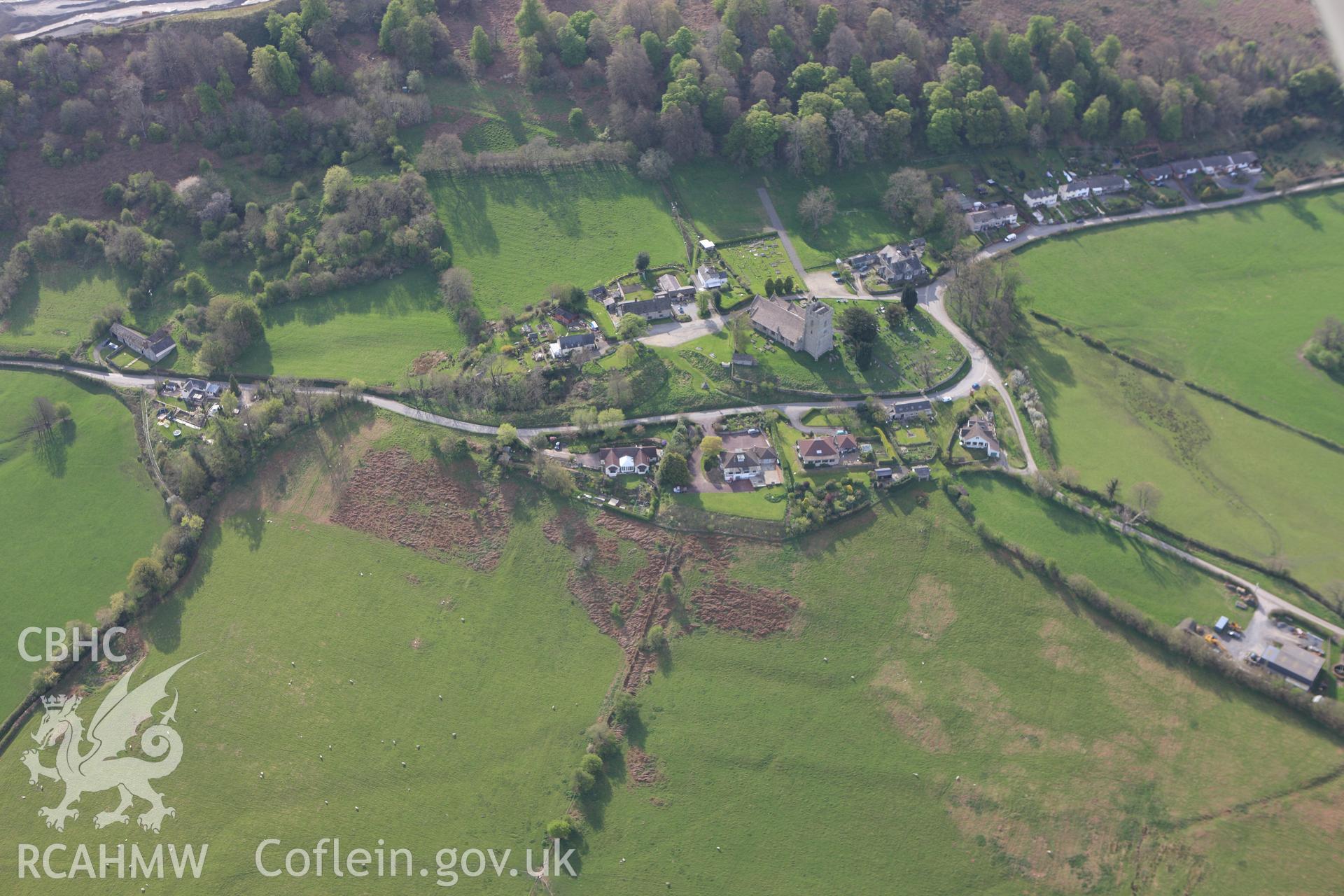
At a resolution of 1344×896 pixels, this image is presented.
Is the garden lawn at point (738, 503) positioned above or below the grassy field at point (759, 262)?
below

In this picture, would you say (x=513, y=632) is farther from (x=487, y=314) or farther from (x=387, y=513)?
(x=487, y=314)

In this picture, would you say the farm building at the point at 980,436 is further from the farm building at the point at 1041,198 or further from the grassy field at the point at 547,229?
the farm building at the point at 1041,198

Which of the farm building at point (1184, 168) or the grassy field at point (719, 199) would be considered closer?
the grassy field at point (719, 199)

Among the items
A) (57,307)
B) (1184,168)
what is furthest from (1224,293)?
(57,307)

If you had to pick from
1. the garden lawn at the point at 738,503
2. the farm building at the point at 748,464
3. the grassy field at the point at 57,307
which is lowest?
the garden lawn at the point at 738,503

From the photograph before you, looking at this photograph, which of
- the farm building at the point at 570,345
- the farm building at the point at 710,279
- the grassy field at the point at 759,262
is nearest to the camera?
the farm building at the point at 570,345

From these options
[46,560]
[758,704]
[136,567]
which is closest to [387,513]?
[136,567]

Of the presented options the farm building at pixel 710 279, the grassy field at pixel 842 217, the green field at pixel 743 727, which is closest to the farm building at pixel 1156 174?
the grassy field at pixel 842 217
